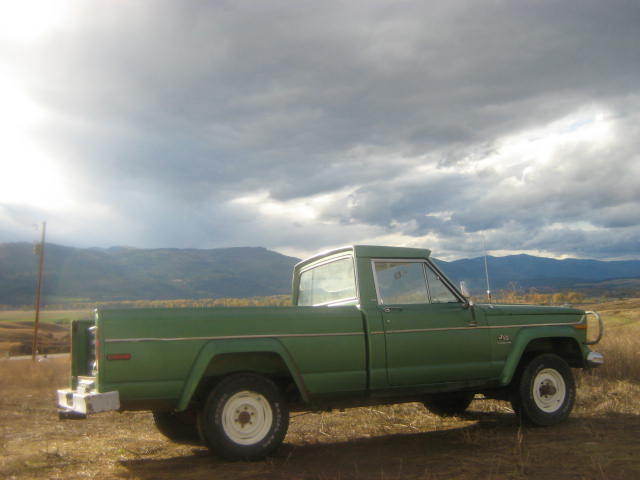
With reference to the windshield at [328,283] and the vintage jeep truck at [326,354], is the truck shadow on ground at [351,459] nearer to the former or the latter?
the vintage jeep truck at [326,354]

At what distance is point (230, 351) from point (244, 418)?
2.21 ft

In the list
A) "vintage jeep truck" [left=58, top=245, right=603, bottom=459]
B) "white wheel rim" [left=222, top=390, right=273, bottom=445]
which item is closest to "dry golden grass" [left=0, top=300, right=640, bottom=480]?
"white wheel rim" [left=222, top=390, right=273, bottom=445]

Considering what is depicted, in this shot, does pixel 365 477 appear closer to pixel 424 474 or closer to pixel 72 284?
pixel 424 474

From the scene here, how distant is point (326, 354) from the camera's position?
580cm

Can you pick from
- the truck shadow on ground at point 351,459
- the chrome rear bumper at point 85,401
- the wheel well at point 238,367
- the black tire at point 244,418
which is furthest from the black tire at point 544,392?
the chrome rear bumper at point 85,401

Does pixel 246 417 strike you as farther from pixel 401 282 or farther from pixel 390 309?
pixel 401 282

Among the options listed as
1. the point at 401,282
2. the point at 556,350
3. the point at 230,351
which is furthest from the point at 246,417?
the point at 556,350

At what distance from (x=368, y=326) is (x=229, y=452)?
1821 mm

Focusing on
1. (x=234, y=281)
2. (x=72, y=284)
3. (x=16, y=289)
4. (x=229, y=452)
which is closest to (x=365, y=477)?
(x=229, y=452)

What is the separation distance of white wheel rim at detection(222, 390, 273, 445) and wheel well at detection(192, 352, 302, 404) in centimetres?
25

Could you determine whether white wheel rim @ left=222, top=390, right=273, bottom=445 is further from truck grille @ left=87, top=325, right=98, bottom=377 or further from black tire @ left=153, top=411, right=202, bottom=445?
truck grille @ left=87, top=325, right=98, bottom=377

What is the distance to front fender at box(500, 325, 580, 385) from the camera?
22.5 feet

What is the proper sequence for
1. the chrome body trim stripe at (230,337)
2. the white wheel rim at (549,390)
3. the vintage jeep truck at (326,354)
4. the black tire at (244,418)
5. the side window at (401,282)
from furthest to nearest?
1. the white wheel rim at (549,390)
2. the side window at (401,282)
3. the black tire at (244,418)
4. the vintage jeep truck at (326,354)
5. the chrome body trim stripe at (230,337)

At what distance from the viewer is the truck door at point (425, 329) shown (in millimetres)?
6203
